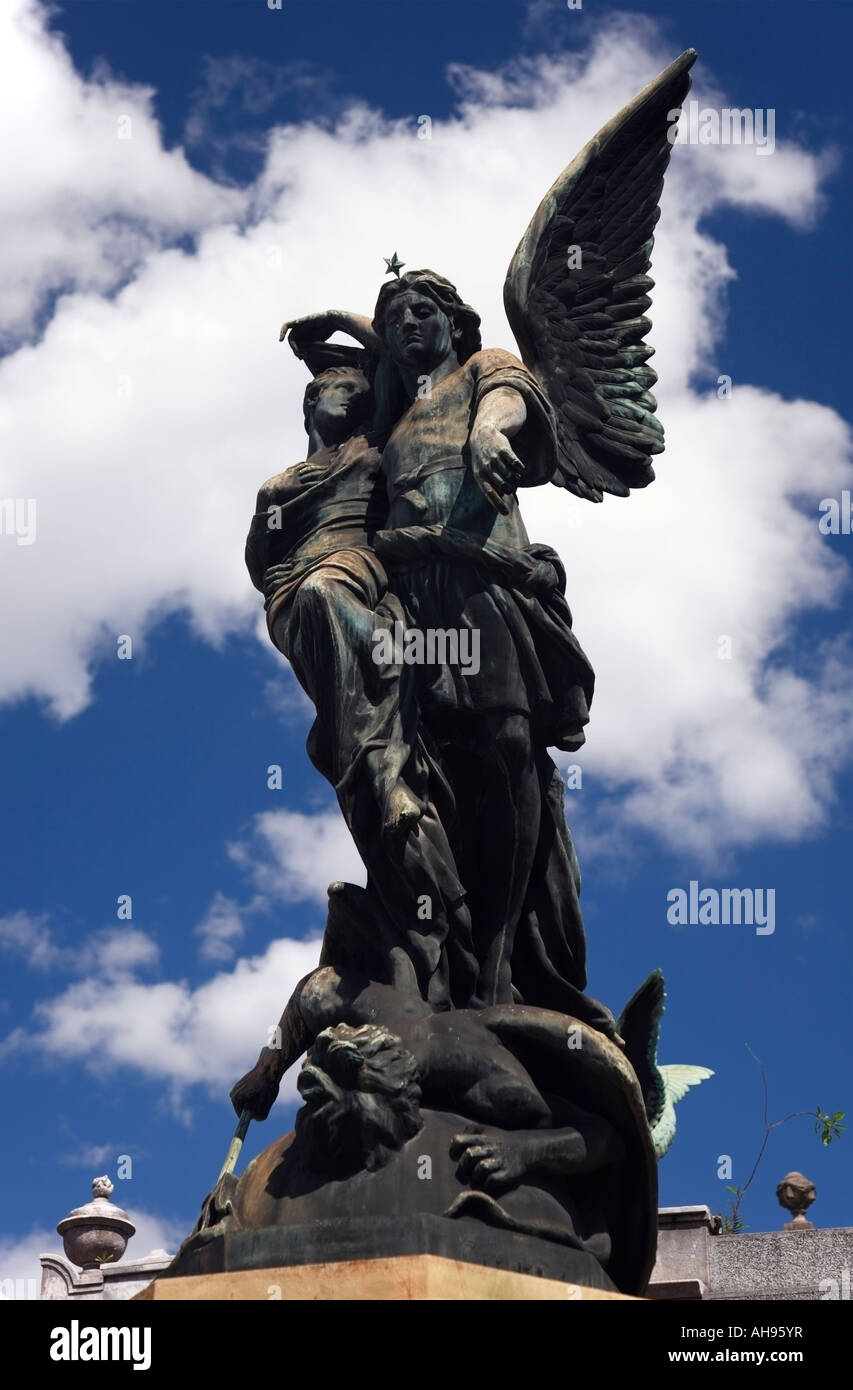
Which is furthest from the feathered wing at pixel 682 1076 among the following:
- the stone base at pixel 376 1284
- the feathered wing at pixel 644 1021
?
the stone base at pixel 376 1284

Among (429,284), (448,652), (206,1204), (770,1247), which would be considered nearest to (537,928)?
(448,652)

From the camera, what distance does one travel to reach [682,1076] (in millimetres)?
12703

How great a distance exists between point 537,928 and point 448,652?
1.29 meters

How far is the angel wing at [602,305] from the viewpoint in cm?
1026

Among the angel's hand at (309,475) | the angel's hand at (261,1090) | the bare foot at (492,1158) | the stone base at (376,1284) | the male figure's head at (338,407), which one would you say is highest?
the male figure's head at (338,407)

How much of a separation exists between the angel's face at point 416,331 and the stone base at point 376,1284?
14.0 ft

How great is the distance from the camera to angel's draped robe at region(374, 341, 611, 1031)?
9.16 meters

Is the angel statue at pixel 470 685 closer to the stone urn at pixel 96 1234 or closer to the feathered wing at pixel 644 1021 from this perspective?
the feathered wing at pixel 644 1021

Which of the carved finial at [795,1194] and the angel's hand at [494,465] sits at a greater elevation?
the angel's hand at [494,465]

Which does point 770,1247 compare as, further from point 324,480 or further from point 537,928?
point 324,480

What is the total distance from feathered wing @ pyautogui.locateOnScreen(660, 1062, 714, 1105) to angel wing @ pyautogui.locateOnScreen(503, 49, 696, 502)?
3.97 meters

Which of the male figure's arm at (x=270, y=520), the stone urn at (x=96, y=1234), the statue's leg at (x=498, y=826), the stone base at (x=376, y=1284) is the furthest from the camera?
the stone urn at (x=96, y=1234)

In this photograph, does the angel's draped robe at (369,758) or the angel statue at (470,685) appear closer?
the angel statue at (470,685)
